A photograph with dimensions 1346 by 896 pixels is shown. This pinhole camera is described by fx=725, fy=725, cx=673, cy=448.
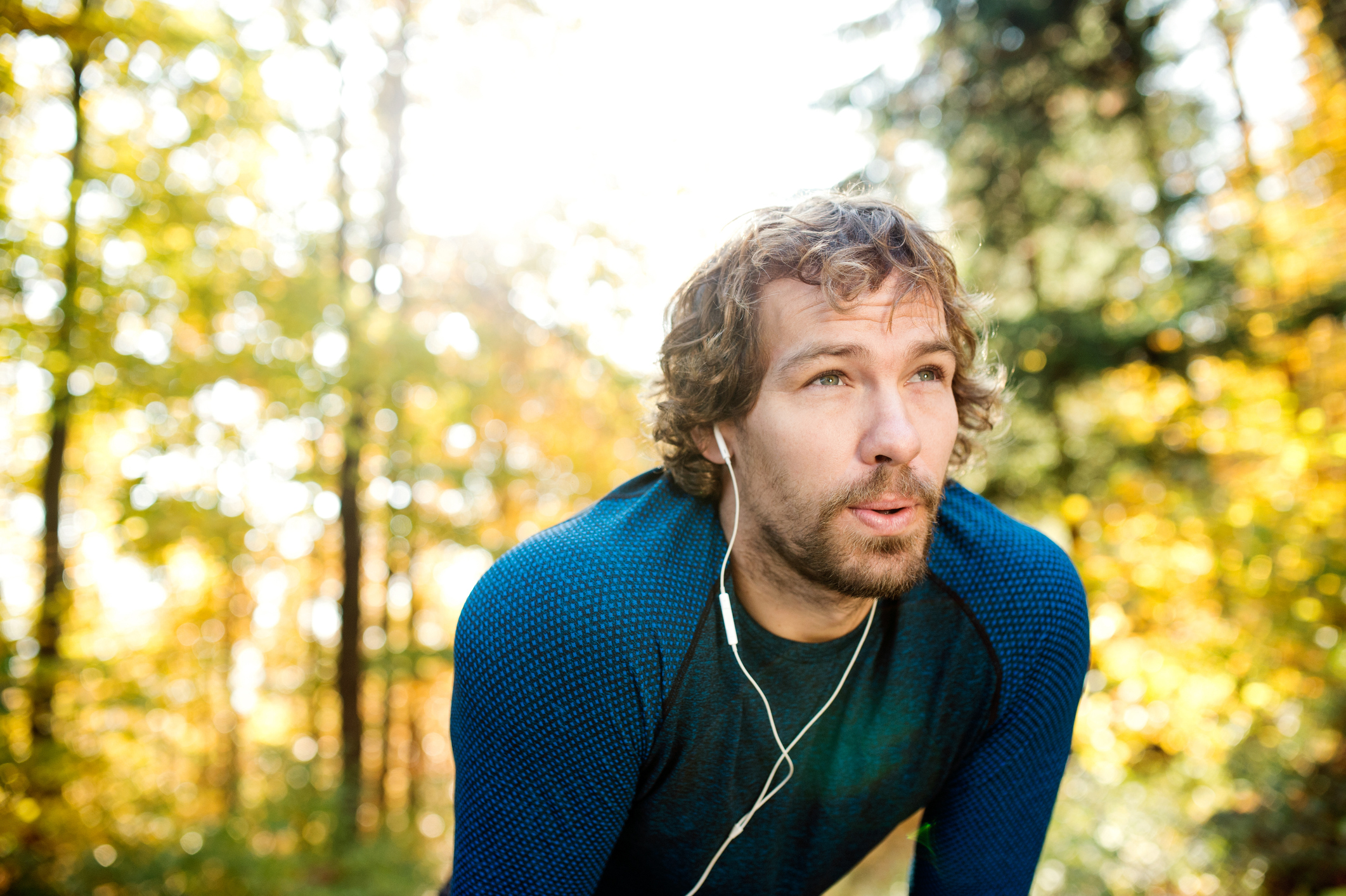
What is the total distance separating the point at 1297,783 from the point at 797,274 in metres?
4.61

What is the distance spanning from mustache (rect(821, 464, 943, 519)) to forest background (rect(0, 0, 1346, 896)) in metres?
3.18

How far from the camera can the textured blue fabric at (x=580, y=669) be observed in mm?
1427

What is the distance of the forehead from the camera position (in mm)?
1633

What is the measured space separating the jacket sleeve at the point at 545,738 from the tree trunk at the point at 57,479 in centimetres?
513

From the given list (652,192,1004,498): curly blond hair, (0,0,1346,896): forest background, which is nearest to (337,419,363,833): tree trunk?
(0,0,1346,896): forest background

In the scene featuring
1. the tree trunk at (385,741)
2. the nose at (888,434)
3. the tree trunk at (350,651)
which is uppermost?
the nose at (888,434)

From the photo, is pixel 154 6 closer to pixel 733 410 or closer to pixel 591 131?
pixel 591 131

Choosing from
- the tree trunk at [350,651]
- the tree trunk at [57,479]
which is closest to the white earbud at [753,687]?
the tree trunk at [57,479]

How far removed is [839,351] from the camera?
162 cm

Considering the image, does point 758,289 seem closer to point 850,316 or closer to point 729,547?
point 850,316

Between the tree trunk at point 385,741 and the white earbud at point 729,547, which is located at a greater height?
the white earbud at point 729,547

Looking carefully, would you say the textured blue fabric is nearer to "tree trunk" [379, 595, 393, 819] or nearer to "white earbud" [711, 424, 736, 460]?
"white earbud" [711, 424, 736, 460]

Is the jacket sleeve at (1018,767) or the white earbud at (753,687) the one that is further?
the jacket sleeve at (1018,767)

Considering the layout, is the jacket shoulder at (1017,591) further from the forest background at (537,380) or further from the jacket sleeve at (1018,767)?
the forest background at (537,380)
